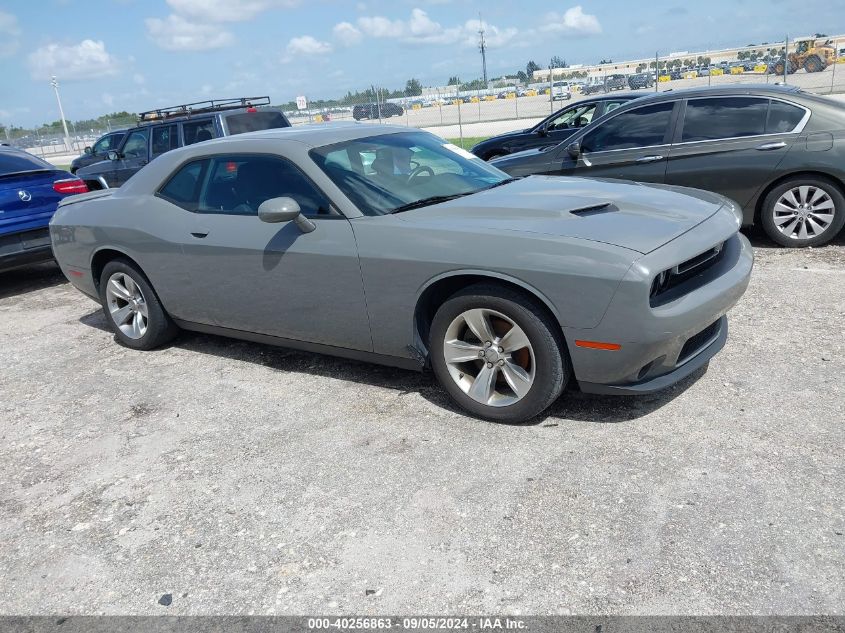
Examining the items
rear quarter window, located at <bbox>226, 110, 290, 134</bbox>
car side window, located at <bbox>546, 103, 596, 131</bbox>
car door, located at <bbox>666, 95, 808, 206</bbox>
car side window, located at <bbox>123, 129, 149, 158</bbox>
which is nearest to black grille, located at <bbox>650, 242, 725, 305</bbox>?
car door, located at <bbox>666, 95, 808, 206</bbox>

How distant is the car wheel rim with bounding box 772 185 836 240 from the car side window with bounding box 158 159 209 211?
5.22m

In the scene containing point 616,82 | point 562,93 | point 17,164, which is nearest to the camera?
point 17,164

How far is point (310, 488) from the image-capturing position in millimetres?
3379

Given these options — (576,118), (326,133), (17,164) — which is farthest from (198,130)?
(326,133)

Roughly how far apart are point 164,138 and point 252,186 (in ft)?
27.7

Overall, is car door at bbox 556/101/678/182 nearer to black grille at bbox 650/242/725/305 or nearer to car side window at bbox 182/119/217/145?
black grille at bbox 650/242/725/305

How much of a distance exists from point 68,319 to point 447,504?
16.7 feet

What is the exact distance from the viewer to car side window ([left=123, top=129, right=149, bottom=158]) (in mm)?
12484

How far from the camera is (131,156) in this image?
1277 centimetres

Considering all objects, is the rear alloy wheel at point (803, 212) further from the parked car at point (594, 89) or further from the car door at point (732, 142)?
the parked car at point (594, 89)

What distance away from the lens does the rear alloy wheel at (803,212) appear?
6.55m

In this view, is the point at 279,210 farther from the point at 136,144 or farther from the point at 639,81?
the point at 639,81

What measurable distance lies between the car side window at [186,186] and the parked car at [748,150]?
421 cm

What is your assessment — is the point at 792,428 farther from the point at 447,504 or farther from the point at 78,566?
the point at 78,566
